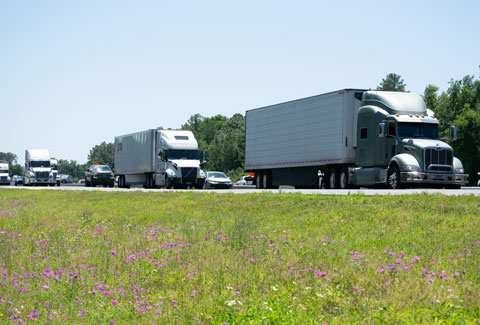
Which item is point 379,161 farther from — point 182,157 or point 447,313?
point 447,313

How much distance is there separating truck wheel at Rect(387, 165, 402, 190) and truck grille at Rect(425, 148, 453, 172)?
4.18 feet

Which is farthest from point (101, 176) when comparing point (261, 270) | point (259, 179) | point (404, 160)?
point (261, 270)

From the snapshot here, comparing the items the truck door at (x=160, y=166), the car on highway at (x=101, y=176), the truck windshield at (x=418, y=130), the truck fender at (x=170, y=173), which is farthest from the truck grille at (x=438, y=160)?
the car on highway at (x=101, y=176)

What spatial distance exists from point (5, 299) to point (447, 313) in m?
5.26

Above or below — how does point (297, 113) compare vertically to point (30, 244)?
above

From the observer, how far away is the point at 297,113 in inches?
1437

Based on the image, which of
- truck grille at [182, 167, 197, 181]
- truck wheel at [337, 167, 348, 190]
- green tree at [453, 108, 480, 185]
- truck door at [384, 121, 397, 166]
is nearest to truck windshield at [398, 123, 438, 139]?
truck door at [384, 121, 397, 166]

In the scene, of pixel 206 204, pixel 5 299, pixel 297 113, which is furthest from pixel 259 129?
pixel 5 299

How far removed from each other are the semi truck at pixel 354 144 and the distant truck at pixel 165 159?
435cm

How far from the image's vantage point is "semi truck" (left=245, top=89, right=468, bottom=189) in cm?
2770

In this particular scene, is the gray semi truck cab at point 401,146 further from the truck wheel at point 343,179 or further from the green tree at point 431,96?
the green tree at point 431,96

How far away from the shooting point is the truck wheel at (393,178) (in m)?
27.8

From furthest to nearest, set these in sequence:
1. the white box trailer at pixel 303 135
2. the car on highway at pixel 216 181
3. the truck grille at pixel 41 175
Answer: the truck grille at pixel 41 175
the car on highway at pixel 216 181
the white box trailer at pixel 303 135

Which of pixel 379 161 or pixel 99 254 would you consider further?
pixel 379 161
